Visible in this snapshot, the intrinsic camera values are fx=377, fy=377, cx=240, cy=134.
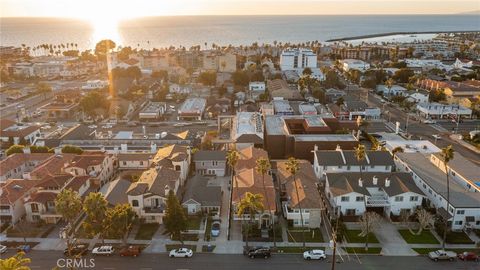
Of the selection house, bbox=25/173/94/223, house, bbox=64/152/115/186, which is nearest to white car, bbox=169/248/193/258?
house, bbox=25/173/94/223

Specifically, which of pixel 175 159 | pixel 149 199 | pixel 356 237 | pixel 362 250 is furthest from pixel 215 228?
pixel 362 250

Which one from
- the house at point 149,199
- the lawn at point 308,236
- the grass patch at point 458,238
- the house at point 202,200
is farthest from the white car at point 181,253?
the grass patch at point 458,238

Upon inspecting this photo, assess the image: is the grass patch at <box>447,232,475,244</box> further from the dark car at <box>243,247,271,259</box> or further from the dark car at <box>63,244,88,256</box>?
the dark car at <box>63,244,88,256</box>

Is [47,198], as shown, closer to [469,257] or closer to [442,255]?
[442,255]

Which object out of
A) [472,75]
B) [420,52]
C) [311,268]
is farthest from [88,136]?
[420,52]

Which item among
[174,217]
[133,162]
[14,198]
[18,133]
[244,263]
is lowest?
[244,263]

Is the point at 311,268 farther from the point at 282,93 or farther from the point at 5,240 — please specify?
the point at 282,93

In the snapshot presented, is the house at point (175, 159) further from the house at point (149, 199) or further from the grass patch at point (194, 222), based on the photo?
the grass patch at point (194, 222)
